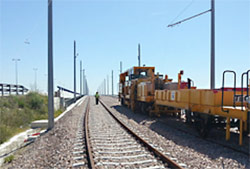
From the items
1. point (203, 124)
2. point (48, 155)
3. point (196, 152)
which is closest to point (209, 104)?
point (203, 124)

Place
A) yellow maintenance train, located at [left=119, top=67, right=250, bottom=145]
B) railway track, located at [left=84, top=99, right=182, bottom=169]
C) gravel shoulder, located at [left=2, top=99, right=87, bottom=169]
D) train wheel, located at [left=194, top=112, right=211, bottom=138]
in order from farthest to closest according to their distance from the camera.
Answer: train wheel, located at [left=194, top=112, right=211, bottom=138], yellow maintenance train, located at [left=119, top=67, right=250, bottom=145], gravel shoulder, located at [left=2, top=99, right=87, bottom=169], railway track, located at [left=84, top=99, right=182, bottom=169]

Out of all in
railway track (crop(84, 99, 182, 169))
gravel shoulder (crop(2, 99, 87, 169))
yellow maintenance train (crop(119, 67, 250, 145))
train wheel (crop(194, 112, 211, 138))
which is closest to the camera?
railway track (crop(84, 99, 182, 169))

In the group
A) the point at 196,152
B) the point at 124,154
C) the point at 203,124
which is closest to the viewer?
the point at 124,154

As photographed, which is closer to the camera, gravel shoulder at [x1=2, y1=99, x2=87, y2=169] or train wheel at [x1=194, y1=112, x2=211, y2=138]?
gravel shoulder at [x1=2, y1=99, x2=87, y2=169]

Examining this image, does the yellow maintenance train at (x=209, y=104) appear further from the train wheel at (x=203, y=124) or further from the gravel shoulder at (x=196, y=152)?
the gravel shoulder at (x=196, y=152)

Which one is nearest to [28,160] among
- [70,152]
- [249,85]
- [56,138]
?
[70,152]

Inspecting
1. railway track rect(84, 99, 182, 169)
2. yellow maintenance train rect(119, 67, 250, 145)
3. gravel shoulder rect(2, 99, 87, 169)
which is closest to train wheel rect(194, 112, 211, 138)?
yellow maintenance train rect(119, 67, 250, 145)

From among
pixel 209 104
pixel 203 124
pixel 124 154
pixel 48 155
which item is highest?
pixel 209 104

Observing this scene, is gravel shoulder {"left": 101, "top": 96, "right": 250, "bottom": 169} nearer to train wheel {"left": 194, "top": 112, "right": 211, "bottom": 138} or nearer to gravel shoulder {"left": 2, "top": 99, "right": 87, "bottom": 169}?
train wheel {"left": 194, "top": 112, "right": 211, "bottom": 138}

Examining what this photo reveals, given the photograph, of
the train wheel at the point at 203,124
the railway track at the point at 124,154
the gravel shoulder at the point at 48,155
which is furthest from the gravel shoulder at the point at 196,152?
the gravel shoulder at the point at 48,155

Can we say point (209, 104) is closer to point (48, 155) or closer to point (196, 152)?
point (196, 152)

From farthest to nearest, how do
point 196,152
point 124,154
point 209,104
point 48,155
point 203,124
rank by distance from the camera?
point 203,124
point 209,104
point 48,155
point 196,152
point 124,154

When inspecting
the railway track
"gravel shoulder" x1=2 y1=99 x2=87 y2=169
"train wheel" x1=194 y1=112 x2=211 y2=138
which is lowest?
"gravel shoulder" x1=2 y1=99 x2=87 y2=169

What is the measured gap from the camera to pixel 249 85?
7922mm
